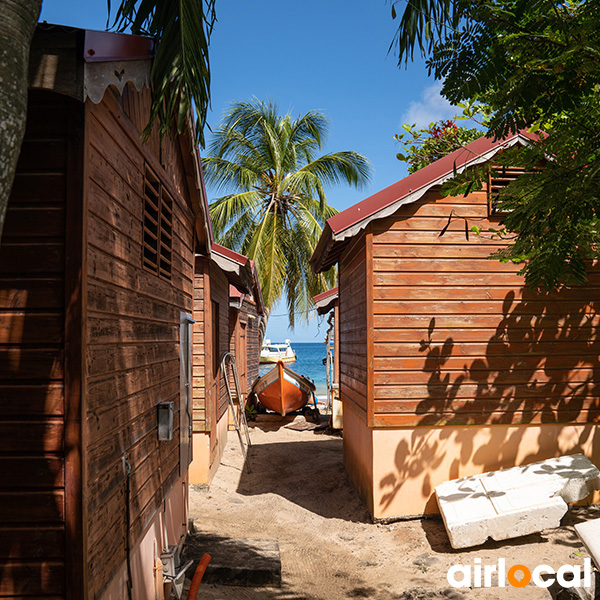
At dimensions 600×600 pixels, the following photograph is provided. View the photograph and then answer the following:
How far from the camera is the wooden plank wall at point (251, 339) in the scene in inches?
784

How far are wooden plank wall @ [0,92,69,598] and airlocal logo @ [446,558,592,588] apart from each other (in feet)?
14.9

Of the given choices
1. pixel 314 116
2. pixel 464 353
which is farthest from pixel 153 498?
pixel 314 116

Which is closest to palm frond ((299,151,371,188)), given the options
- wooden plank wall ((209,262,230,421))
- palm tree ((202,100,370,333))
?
palm tree ((202,100,370,333))

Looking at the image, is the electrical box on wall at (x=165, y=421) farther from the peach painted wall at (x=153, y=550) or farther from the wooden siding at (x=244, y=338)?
the wooden siding at (x=244, y=338)

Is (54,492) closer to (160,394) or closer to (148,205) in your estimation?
(160,394)

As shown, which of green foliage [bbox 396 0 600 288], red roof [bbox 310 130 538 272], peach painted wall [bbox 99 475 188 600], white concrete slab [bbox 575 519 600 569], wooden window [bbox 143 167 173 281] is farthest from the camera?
red roof [bbox 310 130 538 272]

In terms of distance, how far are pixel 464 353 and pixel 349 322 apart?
245cm

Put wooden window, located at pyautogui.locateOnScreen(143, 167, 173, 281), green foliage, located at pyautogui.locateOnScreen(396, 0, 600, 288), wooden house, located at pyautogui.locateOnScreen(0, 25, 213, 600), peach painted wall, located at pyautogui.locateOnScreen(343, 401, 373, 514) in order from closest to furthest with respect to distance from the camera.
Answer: wooden house, located at pyautogui.locateOnScreen(0, 25, 213, 600) < green foliage, located at pyautogui.locateOnScreen(396, 0, 600, 288) < wooden window, located at pyautogui.locateOnScreen(143, 167, 173, 281) < peach painted wall, located at pyautogui.locateOnScreen(343, 401, 373, 514)

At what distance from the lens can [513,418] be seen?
24.5 feet

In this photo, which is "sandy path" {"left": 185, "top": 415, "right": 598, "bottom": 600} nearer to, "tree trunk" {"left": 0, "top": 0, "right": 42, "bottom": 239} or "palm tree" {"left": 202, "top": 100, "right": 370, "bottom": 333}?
"tree trunk" {"left": 0, "top": 0, "right": 42, "bottom": 239}

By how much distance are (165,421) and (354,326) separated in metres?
4.46

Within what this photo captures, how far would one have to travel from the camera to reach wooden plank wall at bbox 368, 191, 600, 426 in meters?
7.41

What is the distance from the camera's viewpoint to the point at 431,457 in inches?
292

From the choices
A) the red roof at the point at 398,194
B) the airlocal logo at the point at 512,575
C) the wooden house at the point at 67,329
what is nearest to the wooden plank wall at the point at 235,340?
the red roof at the point at 398,194
